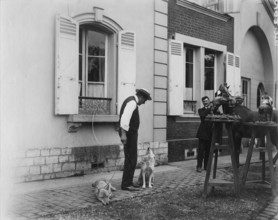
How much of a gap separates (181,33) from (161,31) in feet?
3.59

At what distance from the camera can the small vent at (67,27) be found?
304 inches

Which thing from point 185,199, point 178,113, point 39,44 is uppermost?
point 39,44

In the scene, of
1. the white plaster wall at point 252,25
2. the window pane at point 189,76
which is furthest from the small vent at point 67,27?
the white plaster wall at point 252,25

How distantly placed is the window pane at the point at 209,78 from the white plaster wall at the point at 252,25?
1581mm

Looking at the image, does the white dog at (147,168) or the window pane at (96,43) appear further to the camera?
the window pane at (96,43)

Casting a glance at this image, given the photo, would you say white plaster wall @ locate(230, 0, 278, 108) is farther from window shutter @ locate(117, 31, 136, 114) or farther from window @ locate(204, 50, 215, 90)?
window shutter @ locate(117, 31, 136, 114)

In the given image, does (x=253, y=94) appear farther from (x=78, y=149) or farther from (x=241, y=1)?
(x=78, y=149)

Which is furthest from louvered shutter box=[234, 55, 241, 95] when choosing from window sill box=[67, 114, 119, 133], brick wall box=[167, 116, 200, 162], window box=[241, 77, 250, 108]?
window sill box=[67, 114, 119, 133]

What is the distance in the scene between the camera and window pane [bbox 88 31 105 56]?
28.7ft

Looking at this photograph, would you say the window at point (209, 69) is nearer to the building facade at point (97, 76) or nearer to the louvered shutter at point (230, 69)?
the building facade at point (97, 76)

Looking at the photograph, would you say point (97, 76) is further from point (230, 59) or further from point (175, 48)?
point (230, 59)

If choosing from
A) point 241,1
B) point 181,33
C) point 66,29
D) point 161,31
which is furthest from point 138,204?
point 241,1

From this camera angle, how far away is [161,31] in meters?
10.1

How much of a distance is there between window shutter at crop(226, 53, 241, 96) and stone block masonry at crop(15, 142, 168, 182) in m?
4.80
